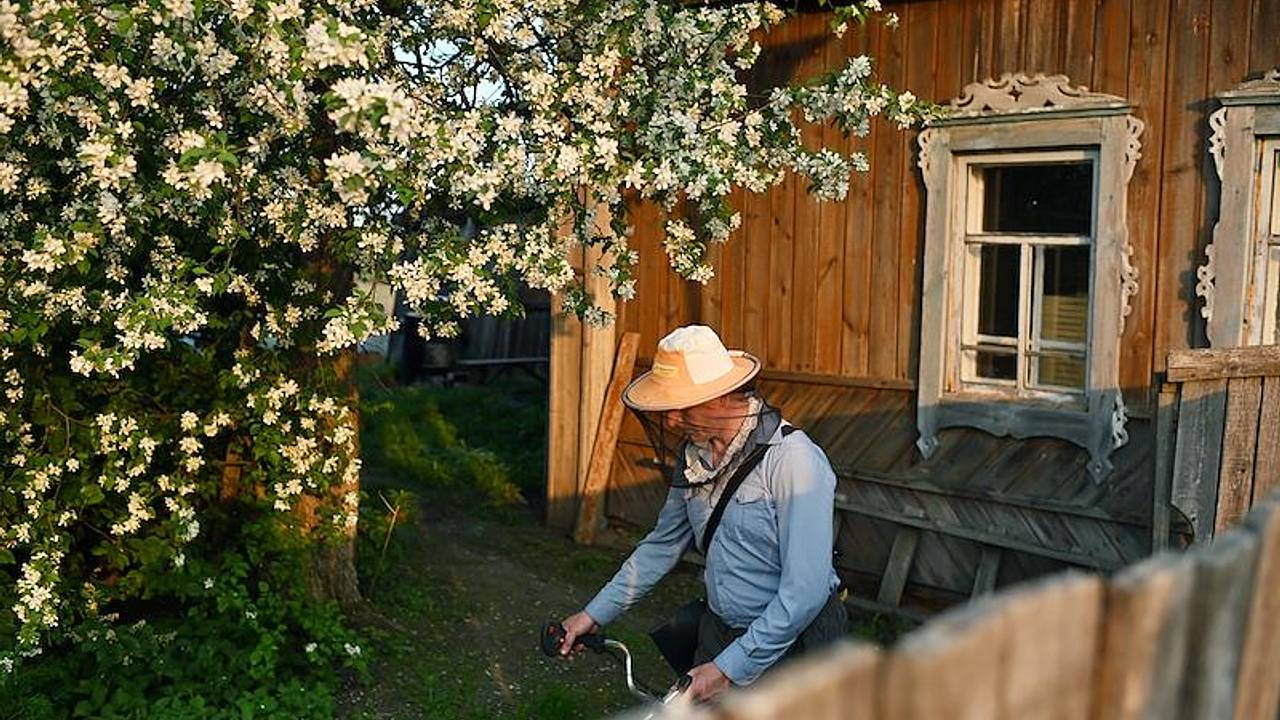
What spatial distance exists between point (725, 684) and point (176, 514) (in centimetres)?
368

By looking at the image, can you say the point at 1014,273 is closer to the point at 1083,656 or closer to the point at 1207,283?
the point at 1207,283

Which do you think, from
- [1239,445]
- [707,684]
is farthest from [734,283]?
[707,684]

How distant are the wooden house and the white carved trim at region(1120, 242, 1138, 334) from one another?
0.4 inches

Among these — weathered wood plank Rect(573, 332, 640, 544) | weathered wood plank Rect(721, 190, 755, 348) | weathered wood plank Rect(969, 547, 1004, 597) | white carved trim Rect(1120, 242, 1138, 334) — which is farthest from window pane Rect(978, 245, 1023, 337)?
weathered wood plank Rect(573, 332, 640, 544)

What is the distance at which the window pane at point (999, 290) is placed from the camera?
8.30 metres

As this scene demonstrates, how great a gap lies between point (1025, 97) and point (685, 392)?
4.47 metres

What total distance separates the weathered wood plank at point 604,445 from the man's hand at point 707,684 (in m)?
6.33

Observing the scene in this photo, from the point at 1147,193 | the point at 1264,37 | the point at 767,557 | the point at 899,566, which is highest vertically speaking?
the point at 1264,37

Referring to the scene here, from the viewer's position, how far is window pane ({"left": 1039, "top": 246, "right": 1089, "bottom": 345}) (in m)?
7.95

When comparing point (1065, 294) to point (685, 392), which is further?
point (1065, 294)

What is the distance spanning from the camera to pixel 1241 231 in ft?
23.5

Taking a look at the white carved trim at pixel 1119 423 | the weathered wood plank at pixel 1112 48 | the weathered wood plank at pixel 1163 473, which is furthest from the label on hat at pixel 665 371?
the weathered wood plank at pixel 1112 48

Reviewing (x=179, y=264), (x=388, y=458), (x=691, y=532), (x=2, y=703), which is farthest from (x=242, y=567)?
(x=388, y=458)

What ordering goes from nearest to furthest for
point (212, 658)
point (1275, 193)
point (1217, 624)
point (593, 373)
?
point (1217, 624), point (212, 658), point (1275, 193), point (593, 373)
